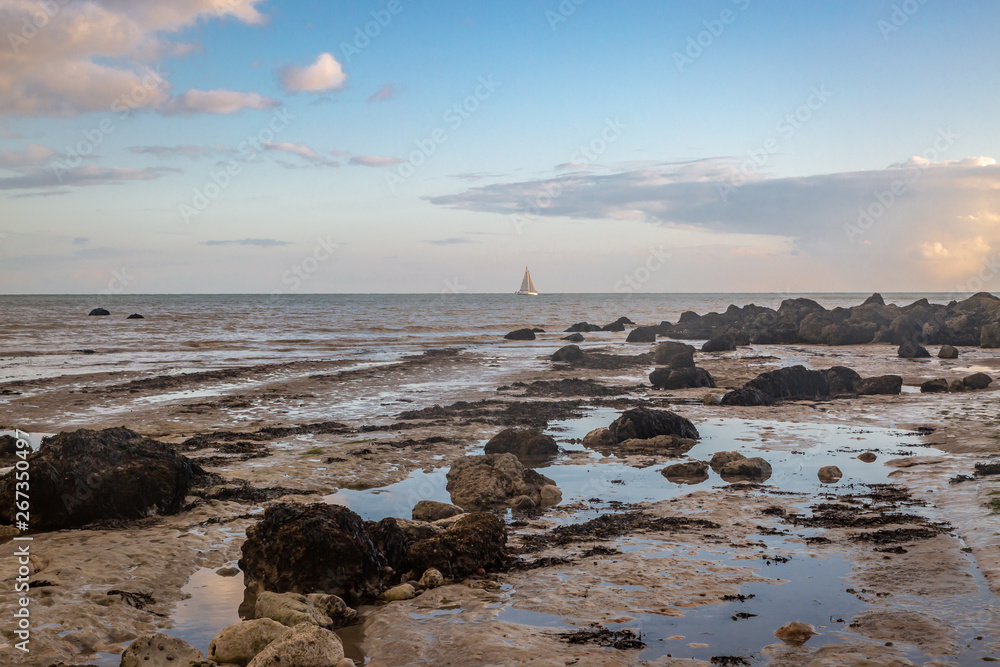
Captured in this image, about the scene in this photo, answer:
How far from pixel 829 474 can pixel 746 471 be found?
4.15ft

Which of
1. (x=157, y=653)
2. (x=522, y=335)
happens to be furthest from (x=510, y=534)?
(x=522, y=335)

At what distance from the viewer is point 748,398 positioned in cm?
1880

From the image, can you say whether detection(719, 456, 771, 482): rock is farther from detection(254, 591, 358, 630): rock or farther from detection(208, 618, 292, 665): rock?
detection(208, 618, 292, 665): rock

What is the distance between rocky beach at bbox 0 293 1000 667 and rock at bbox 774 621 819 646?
0.9 inches

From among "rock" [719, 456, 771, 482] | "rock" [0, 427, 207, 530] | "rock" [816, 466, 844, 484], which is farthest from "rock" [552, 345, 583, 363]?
"rock" [0, 427, 207, 530]

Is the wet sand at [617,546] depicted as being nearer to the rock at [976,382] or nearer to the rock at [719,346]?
the rock at [976,382]

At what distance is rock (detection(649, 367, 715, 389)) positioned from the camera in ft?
74.9

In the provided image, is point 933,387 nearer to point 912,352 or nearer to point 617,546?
point 912,352

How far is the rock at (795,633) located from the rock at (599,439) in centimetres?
798

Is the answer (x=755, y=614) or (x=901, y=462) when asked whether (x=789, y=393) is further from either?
(x=755, y=614)

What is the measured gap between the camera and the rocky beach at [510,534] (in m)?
5.83

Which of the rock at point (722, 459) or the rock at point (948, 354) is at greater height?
the rock at point (948, 354)

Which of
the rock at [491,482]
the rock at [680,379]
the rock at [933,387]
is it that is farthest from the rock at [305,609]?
the rock at [933,387]

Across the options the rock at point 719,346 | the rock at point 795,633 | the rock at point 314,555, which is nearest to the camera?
the rock at point 795,633
